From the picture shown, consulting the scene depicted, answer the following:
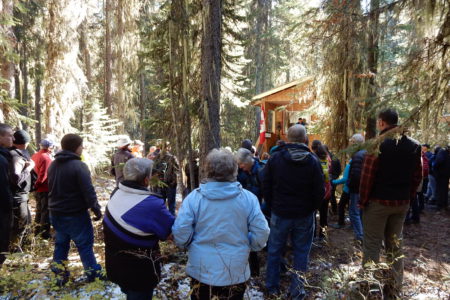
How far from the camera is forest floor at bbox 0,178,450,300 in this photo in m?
2.92

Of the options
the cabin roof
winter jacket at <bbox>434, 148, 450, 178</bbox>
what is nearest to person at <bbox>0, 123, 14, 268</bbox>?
the cabin roof

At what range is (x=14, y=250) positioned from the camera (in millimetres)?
4625

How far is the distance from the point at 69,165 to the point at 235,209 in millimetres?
2329

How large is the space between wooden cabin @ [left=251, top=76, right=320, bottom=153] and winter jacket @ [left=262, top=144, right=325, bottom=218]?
6257 mm

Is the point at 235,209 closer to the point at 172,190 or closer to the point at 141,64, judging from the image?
the point at 141,64

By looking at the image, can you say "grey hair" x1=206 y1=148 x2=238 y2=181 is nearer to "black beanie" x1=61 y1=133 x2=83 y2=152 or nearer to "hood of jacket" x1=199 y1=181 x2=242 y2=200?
"hood of jacket" x1=199 y1=181 x2=242 y2=200

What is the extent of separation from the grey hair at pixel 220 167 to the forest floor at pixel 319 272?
795 millimetres

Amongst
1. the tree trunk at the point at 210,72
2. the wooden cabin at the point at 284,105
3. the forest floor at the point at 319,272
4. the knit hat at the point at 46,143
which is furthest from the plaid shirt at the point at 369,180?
the wooden cabin at the point at 284,105

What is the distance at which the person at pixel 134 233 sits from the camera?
2.45 meters

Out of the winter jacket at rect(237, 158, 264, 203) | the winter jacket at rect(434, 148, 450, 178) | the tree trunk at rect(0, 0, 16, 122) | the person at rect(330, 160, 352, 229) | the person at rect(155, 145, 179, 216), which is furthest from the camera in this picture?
the winter jacket at rect(434, 148, 450, 178)

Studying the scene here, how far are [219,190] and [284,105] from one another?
12.7m

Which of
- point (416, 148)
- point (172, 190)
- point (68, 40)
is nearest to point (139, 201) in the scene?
point (416, 148)

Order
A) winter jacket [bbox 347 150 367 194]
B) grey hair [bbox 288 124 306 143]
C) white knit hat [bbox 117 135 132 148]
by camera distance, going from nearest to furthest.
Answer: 1. grey hair [bbox 288 124 306 143]
2. winter jacket [bbox 347 150 367 194]
3. white knit hat [bbox 117 135 132 148]

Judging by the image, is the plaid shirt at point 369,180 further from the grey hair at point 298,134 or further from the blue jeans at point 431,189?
the blue jeans at point 431,189
